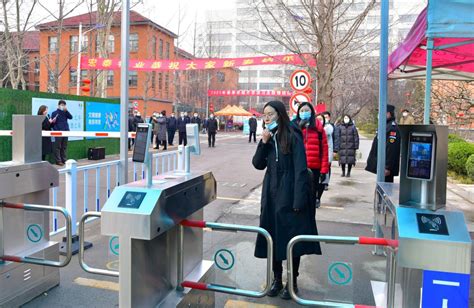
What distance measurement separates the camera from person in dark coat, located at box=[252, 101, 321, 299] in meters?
3.79

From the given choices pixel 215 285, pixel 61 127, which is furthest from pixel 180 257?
pixel 61 127

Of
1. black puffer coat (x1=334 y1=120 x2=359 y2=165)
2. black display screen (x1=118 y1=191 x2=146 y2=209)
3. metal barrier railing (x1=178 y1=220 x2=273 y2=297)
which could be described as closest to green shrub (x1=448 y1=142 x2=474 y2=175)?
black puffer coat (x1=334 y1=120 x2=359 y2=165)

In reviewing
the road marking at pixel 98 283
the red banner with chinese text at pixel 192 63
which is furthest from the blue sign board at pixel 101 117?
the road marking at pixel 98 283

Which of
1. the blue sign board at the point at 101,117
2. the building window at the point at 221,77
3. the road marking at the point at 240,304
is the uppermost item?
the building window at the point at 221,77

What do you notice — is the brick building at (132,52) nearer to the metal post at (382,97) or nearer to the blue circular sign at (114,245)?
the metal post at (382,97)

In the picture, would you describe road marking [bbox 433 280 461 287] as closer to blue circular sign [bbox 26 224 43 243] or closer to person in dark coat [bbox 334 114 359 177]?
blue circular sign [bbox 26 224 43 243]

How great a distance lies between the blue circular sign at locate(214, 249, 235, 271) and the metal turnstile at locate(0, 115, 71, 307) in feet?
3.96

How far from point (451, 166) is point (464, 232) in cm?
1199

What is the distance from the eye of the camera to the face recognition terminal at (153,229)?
246 cm

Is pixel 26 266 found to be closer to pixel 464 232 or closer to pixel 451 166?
pixel 464 232

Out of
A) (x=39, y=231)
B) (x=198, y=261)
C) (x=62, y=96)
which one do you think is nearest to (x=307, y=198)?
(x=198, y=261)

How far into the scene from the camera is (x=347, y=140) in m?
11.7

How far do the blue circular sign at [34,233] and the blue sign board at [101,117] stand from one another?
11150 millimetres

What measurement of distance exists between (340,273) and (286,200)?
100 centimetres
